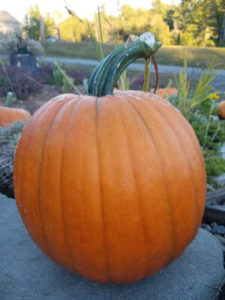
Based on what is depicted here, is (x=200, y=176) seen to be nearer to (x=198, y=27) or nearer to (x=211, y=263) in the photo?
(x=211, y=263)

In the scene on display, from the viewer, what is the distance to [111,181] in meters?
1.15

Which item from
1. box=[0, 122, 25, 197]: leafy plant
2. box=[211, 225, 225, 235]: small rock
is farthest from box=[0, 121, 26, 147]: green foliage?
box=[211, 225, 225, 235]: small rock

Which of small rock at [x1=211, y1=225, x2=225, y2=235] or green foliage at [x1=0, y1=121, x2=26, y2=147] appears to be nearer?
small rock at [x1=211, y1=225, x2=225, y2=235]

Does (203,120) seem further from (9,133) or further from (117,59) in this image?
(117,59)

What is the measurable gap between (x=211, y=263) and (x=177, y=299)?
322mm

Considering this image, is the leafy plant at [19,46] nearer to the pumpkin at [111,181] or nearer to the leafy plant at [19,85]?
the leafy plant at [19,85]

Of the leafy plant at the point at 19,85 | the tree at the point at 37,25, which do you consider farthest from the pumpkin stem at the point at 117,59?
the tree at the point at 37,25

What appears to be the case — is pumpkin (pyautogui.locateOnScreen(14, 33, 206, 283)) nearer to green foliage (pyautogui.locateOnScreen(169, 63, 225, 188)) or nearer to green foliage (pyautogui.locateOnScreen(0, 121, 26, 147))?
green foliage (pyautogui.locateOnScreen(169, 63, 225, 188))

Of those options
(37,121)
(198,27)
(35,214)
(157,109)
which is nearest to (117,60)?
(157,109)

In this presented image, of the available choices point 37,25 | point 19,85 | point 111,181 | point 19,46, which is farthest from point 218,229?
point 37,25

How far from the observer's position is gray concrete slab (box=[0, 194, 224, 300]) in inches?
52.5

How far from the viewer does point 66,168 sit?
1.20 meters

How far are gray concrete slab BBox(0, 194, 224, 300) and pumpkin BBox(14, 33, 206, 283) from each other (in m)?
0.09

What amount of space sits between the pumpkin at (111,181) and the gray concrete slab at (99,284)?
0.09 m
